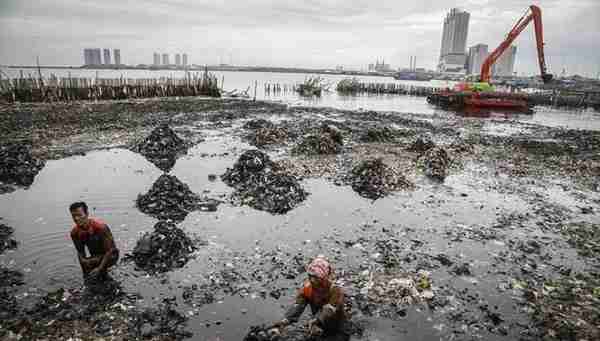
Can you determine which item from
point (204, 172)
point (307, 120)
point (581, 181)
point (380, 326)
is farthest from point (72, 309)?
point (307, 120)

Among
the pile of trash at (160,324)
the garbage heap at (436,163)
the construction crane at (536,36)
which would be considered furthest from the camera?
the construction crane at (536,36)

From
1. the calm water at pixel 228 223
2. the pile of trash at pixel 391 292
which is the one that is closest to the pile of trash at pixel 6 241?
the calm water at pixel 228 223

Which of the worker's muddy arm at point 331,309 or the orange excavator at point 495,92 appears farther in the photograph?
the orange excavator at point 495,92

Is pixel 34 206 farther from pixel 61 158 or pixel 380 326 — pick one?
pixel 380 326

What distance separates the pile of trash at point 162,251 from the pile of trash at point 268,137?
32.8ft

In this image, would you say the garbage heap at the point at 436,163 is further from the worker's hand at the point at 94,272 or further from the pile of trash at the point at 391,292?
the worker's hand at the point at 94,272

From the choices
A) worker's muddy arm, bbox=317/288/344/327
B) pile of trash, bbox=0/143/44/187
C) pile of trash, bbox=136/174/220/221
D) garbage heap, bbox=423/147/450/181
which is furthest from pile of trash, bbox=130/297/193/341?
garbage heap, bbox=423/147/450/181

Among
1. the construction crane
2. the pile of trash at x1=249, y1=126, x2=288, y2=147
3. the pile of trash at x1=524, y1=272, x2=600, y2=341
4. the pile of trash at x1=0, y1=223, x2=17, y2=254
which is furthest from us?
the construction crane

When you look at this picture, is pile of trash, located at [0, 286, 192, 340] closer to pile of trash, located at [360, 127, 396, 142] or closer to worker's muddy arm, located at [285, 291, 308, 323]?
worker's muddy arm, located at [285, 291, 308, 323]

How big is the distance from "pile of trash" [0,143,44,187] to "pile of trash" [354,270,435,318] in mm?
10862

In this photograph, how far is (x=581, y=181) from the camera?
12.4 metres

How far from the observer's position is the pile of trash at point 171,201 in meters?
8.72

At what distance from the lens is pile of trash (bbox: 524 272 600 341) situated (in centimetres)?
491

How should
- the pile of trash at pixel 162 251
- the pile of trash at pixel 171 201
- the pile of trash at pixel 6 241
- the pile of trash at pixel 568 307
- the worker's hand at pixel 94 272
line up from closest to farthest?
the pile of trash at pixel 568 307, the worker's hand at pixel 94 272, the pile of trash at pixel 162 251, the pile of trash at pixel 6 241, the pile of trash at pixel 171 201
